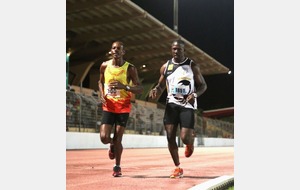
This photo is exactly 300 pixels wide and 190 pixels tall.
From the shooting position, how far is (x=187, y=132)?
18.9 ft

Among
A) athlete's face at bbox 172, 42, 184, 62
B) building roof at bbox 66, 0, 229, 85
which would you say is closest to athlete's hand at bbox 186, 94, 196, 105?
athlete's face at bbox 172, 42, 184, 62

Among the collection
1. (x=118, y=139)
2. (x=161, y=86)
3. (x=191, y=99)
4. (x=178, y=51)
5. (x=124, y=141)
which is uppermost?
(x=178, y=51)

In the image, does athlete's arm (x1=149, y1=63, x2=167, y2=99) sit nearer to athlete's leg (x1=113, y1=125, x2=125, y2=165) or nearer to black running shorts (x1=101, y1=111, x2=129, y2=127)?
black running shorts (x1=101, y1=111, x2=129, y2=127)

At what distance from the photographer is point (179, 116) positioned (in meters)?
5.85

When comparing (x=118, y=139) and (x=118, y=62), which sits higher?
(x=118, y=62)

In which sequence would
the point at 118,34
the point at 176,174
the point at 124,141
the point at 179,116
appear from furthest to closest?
the point at 118,34
the point at 124,141
the point at 176,174
the point at 179,116

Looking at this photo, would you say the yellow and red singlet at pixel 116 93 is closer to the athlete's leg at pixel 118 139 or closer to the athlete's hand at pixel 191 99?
the athlete's leg at pixel 118 139

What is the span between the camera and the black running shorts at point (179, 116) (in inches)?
227

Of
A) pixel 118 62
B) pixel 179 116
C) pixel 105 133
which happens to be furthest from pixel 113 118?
pixel 179 116

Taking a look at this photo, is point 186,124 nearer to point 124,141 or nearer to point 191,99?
point 191,99

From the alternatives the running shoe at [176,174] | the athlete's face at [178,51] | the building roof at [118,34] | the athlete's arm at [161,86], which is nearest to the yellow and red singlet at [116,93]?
the athlete's arm at [161,86]

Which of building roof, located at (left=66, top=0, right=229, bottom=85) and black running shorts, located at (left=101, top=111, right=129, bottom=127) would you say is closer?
black running shorts, located at (left=101, top=111, right=129, bottom=127)

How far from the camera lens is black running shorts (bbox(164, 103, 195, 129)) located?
5.77 meters

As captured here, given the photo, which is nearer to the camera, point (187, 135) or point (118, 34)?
point (187, 135)
